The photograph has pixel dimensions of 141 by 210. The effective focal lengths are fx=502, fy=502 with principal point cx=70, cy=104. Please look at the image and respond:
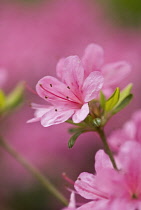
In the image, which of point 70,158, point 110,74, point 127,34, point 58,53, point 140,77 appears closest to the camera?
point 110,74

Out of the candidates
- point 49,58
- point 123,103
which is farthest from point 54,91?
point 49,58

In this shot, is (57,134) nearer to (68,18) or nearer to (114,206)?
(68,18)

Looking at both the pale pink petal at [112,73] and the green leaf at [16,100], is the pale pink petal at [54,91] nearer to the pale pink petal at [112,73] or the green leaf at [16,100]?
the pale pink petal at [112,73]

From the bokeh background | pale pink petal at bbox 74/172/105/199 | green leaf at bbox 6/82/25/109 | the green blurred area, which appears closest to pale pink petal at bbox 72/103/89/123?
pale pink petal at bbox 74/172/105/199

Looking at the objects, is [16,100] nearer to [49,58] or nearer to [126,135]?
A: [126,135]

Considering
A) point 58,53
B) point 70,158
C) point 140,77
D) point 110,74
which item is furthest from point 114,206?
point 58,53

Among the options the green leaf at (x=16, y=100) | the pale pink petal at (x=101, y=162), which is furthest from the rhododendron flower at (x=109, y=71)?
the green leaf at (x=16, y=100)
